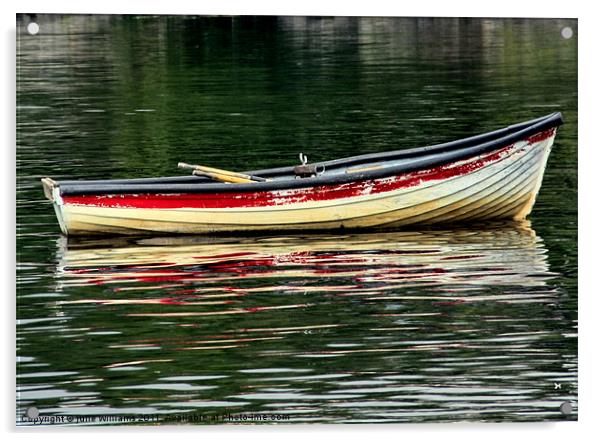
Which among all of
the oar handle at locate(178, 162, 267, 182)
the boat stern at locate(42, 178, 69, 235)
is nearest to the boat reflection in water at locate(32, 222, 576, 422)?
the boat stern at locate(42, 178, 69, 235)

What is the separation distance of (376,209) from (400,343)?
305 centimetres

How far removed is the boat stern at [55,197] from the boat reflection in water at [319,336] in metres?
0.34

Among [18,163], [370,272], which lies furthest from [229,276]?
[18,163]

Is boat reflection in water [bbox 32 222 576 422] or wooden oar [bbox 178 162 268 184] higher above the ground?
wooden oar [bbox 178 162 268 184]

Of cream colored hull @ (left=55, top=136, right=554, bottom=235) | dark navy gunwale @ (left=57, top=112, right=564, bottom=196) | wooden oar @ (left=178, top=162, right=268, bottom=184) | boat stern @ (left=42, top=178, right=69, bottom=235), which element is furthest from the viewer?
cream colored hull @ (left=55, top=136, right=554, bottom=235)

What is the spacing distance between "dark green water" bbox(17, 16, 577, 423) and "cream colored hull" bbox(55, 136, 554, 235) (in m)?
0.21

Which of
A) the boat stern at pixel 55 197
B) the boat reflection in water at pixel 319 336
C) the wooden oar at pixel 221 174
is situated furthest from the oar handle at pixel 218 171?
the boat stern at pixel 55 197

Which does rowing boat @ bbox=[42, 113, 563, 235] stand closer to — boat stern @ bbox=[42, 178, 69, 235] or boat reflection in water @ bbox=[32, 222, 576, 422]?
boat stern @ bbox=[42, 178, 69, 235]

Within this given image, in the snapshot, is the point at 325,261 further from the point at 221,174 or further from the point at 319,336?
the point at 319,336

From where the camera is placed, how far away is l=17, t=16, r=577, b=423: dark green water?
13391 mm

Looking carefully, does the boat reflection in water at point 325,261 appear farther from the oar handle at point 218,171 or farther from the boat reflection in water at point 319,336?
the oar handle at point 218,171

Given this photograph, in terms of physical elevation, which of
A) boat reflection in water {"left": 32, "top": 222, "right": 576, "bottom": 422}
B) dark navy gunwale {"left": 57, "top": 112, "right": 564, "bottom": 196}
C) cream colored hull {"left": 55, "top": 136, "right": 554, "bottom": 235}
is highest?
dark navy gunwale {"left": 57, "top": 112, "right": 564, "bottom": 196}

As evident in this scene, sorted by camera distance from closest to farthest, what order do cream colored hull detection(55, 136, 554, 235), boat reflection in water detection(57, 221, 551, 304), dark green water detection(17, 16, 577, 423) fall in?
dark green water detection(17, 16, 577, 423)
boat reflection in water detection(57, 221, 551, 304)
cream colored hull detection(55, 136, 554, 235)

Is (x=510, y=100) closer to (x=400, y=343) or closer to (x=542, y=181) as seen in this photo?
(x=542, y=181)
